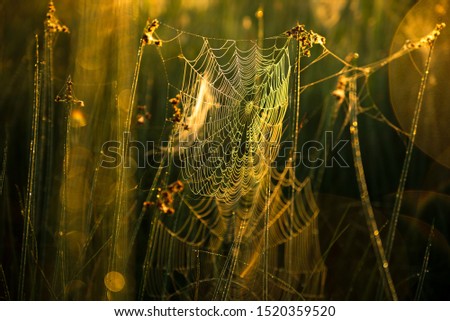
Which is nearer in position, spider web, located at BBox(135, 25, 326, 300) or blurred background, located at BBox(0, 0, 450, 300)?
blurred background, located at BBox(0, 0, 450, 300)

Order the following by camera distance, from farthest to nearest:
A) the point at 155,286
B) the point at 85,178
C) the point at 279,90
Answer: the point at 279,90, the point at 155,286, the point at 85,178

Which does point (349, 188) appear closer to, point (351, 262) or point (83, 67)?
point (351, 262)

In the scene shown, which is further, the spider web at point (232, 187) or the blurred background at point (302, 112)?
the spider web at point (232, 187)

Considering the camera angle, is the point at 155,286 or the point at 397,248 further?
the point at 397,248

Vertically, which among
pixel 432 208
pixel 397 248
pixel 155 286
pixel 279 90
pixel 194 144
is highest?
pixel 279 90

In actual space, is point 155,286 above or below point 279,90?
below

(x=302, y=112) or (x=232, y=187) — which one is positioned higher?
(x=302, y=112)
